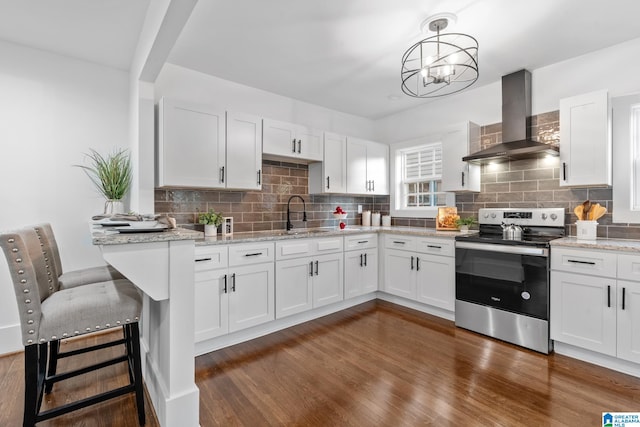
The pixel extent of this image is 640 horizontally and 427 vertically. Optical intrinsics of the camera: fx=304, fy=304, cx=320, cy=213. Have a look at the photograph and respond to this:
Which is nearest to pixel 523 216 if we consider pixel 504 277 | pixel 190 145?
pixel 504 277

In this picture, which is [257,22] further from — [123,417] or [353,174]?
[123,417]

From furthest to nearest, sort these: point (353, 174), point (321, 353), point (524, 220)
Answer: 1. point (353, 174)
2. point (524, 220)
3. point (321, 353)

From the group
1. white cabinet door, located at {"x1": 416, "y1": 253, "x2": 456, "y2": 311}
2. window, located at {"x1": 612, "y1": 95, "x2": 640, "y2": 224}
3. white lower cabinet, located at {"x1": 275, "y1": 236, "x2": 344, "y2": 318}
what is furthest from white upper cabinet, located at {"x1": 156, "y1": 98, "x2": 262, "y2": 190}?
window, located at {"x1": 612, "y1": 95, "x2": 640, "y2": 224}

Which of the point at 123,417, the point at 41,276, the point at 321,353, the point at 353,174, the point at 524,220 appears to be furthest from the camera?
the point at 353,174

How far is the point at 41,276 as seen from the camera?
5.36 feet

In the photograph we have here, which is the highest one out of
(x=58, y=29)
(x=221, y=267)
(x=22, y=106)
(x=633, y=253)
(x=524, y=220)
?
(x=58, y=29)

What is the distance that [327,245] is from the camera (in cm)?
333

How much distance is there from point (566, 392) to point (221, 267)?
260 centimetres

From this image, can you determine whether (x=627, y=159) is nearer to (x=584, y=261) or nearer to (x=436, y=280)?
(x=584, y=261)

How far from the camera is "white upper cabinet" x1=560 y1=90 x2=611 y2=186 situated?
258 cm

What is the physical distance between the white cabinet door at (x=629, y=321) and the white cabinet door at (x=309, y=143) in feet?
9.62

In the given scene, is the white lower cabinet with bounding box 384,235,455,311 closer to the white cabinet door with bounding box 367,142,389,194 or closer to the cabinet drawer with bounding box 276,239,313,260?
the white cabinet door with bounding box 367,142,389,194

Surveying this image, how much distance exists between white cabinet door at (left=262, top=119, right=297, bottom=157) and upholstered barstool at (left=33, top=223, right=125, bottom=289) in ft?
5.89

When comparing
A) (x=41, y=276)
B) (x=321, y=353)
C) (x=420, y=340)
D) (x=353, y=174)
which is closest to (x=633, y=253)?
(x=420, y=340)
